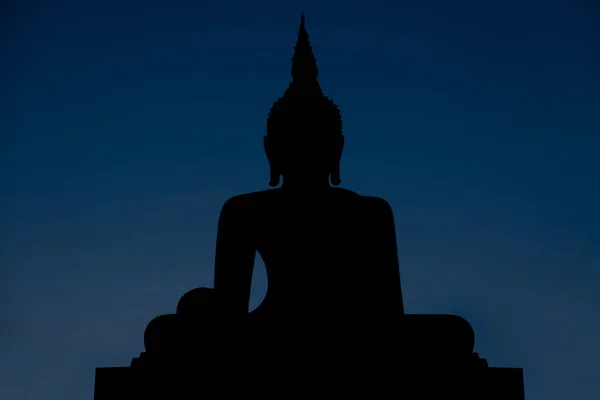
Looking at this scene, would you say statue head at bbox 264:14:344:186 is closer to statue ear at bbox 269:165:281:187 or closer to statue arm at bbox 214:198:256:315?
statue ear at bbox 269:165:281:187

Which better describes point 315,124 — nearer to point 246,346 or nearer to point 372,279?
point 372,279

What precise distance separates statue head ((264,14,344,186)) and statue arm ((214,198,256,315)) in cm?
68

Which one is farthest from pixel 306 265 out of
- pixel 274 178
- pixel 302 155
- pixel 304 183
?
pixel 302 155

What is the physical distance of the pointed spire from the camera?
9.75 metres

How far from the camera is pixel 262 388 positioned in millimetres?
7344

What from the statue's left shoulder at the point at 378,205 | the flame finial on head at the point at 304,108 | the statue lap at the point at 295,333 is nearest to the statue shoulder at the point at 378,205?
the statue's left shoulder at the point at 378,205

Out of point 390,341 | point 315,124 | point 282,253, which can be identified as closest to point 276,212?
point 282,253

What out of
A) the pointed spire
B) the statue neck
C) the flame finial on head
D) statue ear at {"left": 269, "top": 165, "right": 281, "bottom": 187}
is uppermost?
the pointed spire

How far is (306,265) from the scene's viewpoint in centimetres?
854

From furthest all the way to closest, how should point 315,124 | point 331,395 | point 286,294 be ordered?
1. point 315,124
2. point 286,294
3. point 331,395

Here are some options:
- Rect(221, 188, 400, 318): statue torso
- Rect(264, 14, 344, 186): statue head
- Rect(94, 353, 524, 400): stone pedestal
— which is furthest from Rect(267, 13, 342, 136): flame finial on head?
Rect(94, 353, 524, 400): stone pedestal

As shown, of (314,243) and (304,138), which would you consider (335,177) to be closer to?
(304,138)

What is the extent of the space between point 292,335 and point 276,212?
1471mm

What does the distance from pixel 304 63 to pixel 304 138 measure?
1057mm
